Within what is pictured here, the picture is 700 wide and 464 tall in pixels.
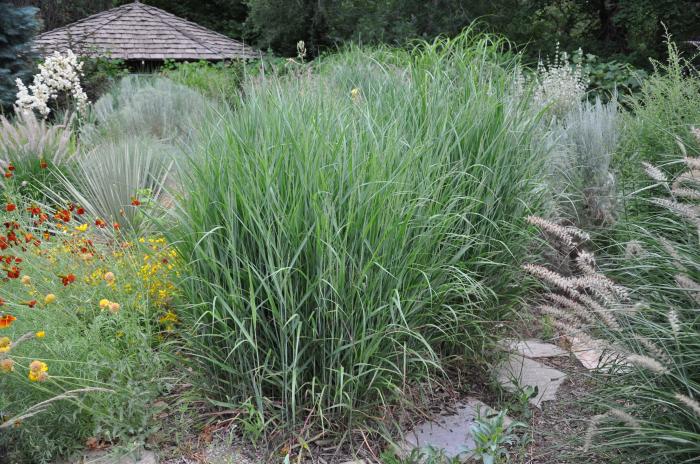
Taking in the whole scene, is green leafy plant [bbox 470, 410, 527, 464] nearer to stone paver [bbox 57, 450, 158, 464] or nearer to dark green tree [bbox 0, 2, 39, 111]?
stone paver [bbox 57, 450, 158, 464]

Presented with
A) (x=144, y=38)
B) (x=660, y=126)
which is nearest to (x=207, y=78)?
(x=144, y=38)

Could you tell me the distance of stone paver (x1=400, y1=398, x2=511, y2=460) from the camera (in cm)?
243

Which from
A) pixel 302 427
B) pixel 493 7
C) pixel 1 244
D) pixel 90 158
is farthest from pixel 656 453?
pixel 493 7

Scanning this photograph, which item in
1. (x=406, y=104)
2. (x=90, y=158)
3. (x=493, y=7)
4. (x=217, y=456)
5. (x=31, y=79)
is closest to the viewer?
(x=217, y=456)

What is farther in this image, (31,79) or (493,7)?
(493,7)

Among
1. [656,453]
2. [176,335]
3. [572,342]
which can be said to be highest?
[656,453]

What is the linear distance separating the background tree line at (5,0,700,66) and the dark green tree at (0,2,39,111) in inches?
212

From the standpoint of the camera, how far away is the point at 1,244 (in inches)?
116

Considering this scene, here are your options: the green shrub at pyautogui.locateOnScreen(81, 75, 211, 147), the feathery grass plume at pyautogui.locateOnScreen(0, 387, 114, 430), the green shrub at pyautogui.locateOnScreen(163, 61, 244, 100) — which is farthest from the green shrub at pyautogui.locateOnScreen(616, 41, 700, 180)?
the green shrub at pyautogui.locateOnScreen(163, 61, 244, 100)

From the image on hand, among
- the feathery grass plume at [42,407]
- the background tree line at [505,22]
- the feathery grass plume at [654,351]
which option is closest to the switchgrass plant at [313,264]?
the feathery grass plume at [42,407]

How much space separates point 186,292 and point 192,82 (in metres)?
8.34

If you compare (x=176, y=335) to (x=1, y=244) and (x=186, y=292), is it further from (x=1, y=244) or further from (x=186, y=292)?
(x=1, y=244)

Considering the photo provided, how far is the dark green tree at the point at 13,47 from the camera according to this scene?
8828mm

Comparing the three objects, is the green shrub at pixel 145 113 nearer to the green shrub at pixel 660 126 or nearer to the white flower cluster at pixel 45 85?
the white flower cluster at pixel 45 85
